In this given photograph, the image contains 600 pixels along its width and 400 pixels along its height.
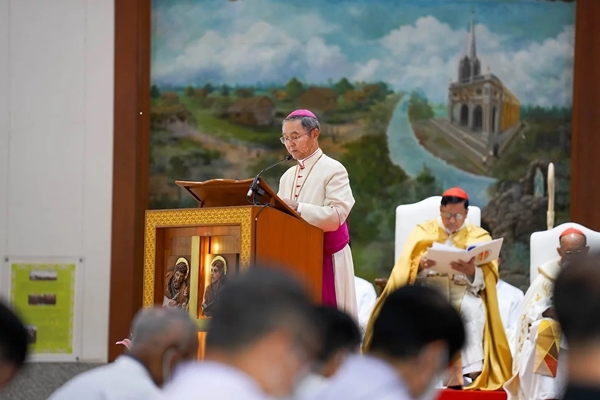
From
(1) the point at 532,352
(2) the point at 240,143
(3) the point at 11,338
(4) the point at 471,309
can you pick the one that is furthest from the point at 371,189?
(3) the point at 11,338

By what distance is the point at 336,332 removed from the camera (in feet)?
11.9

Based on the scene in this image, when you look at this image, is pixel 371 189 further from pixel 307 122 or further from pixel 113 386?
pixel 113 386

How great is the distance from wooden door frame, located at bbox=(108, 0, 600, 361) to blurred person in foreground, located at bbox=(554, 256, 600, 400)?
900 centimetres

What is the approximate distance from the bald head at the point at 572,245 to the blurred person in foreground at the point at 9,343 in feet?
20.3

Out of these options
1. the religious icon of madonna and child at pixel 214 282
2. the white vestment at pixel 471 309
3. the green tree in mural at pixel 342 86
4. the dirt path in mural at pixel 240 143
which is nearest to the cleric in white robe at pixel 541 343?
the white vestment at pixel 471 309

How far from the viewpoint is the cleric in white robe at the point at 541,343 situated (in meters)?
7.78

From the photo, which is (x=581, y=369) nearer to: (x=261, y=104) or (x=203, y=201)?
(x=203, y=201)

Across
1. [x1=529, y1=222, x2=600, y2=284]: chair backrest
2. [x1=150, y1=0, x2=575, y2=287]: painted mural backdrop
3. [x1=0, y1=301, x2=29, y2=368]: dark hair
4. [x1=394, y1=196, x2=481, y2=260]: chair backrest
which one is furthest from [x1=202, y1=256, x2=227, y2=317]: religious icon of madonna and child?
[x1=150, y1=0, x2=575, y2=287]: painted mural backdrop

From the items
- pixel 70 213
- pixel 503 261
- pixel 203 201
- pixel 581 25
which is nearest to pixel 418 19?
pixel 581 25

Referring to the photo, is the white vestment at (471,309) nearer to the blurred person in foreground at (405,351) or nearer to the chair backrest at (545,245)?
the chair backrest at (545,245)

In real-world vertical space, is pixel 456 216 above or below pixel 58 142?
below

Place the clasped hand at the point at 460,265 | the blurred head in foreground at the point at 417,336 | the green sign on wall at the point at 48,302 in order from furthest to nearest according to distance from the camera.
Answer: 1. the green sign on wall at the point at 48,302
2. the clasped hand at the point at 460,265
3. the blurred head in foreground at the point at 417,336

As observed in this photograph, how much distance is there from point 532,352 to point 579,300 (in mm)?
5920

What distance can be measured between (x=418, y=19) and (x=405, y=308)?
9.30m
